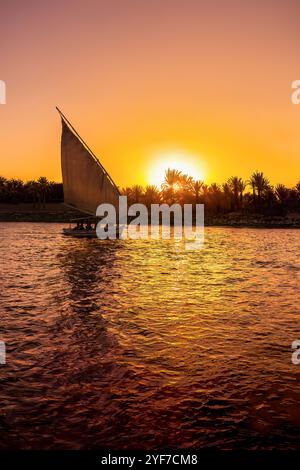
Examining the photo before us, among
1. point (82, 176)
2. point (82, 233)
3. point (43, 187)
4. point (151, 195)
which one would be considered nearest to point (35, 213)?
point (43, 187)

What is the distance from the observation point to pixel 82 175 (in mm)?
44375

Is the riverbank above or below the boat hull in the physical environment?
above

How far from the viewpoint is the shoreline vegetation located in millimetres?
87500

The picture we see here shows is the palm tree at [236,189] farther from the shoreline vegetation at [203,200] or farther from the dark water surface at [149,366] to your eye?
the dark water surface at [149,366]

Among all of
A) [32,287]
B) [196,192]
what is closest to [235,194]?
[196,192]

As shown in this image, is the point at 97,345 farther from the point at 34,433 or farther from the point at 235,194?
the point at 235,194

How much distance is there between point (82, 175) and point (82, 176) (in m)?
0.11

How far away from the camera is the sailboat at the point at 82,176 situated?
43.7 meters

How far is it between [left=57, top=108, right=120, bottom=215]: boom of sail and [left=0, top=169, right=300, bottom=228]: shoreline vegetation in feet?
141

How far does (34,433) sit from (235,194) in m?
92.6

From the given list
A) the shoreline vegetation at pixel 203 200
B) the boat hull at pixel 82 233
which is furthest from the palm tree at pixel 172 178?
the boat hull at pixel 82 233

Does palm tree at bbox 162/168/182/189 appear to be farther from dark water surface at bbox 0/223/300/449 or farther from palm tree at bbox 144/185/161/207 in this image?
dark water surface at bbox 0/223/300/449

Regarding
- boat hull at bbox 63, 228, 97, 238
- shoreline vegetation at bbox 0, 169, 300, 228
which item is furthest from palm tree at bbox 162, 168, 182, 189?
boat hull at bbox 63, 228, 97, 238

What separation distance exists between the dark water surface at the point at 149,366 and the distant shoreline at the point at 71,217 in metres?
66.0
